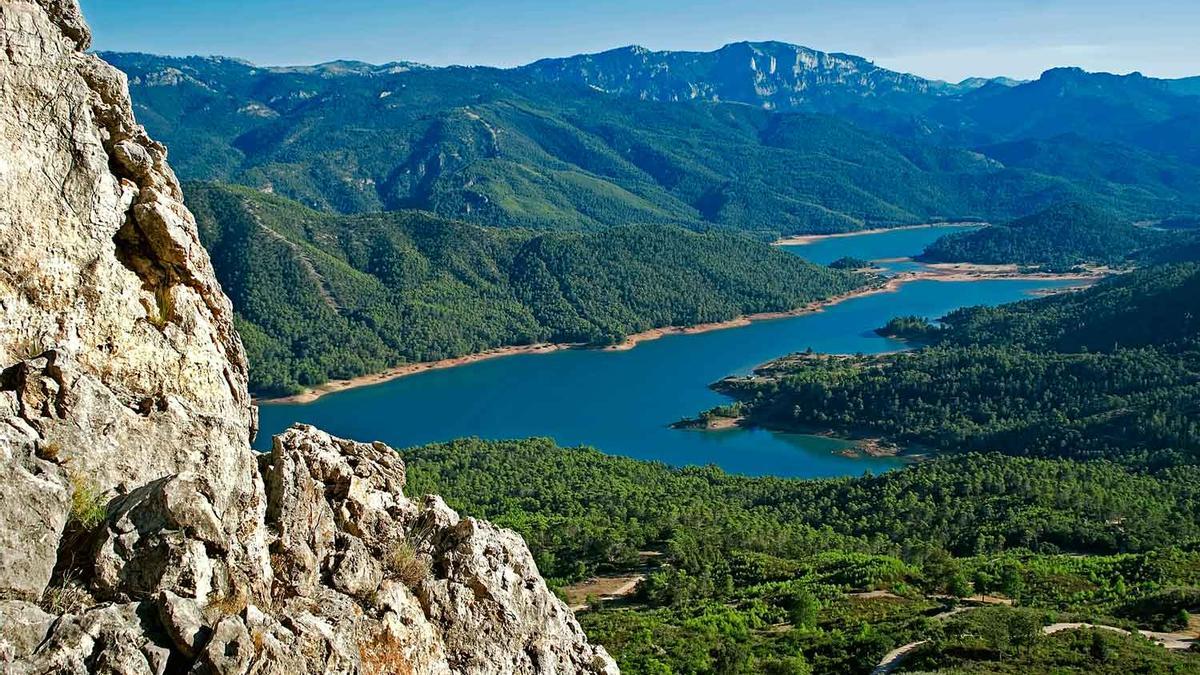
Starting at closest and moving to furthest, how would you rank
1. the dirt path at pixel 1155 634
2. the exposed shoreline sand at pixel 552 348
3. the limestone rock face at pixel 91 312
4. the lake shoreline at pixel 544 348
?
the limestone rock face at pixel 91 312
the dirt path at pixel 1155 634
the lake shoreline at pixel 544 348
the exposed shoreline sand at pixel 552 348

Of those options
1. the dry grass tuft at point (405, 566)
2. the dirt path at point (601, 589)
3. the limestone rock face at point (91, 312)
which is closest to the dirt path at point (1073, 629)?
the dirt path at point (601, 589)

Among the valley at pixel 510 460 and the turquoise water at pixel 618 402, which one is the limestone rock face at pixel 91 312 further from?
the turquoise water at pixel 618 402

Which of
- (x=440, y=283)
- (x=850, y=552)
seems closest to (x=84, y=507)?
(x=850, y=552)

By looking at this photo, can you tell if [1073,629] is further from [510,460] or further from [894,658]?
[510,460]

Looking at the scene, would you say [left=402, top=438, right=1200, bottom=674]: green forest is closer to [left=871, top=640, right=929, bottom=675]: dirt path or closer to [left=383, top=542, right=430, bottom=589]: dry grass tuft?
[left=871, top=640, right=929, bottom=675]: dirt path

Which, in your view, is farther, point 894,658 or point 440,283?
point 440,283

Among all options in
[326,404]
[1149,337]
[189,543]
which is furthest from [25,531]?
[1149,337]
